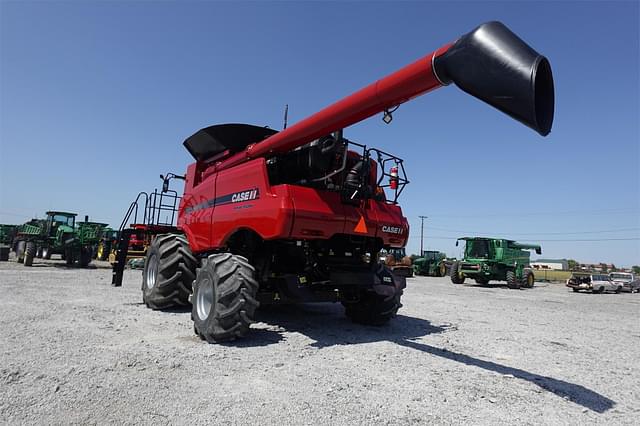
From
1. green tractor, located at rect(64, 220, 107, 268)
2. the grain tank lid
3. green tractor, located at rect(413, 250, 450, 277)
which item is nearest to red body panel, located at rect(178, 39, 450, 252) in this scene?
the grain tank lid

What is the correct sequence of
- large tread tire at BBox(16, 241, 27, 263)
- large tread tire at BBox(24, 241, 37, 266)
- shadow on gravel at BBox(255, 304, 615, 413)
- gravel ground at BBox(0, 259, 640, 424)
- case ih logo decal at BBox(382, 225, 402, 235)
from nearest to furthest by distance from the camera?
1. gravel ground at BBox(0, 259, 640, 424)
2. shadow on gravel at BBox(255, 304, 615, 413)
3. case ih logo decal at BBox(382, 225, 402, 235)
4. large tread tire at BBox(24, 241, 37, 266)
5. large tread tire at BBox(16, 241, 27, 263)

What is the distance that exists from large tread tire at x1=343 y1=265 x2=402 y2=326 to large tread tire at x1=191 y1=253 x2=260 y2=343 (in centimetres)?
229

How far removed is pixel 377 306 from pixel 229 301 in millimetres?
2686

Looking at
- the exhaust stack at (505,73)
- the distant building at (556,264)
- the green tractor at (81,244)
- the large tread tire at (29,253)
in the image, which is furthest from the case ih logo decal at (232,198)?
the distant building at (556,264)

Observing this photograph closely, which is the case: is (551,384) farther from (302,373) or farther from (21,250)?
(21,250)

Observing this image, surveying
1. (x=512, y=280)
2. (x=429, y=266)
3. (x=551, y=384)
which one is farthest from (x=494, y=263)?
(x=551, y=384)

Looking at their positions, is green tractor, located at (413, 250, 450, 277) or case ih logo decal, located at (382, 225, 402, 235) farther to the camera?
green tractor, located at (413, 250, 450, 277)

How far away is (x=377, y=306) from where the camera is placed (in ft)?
21.8

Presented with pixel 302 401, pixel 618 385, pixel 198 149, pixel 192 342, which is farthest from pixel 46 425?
pixel 198 149

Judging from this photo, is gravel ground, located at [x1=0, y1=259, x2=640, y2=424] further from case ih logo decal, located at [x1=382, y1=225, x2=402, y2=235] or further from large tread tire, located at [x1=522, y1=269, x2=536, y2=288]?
large tread tire, located at [x1=522, y1=269, x2=536, y2=288]

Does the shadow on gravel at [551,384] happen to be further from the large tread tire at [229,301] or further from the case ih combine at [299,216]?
the large tread tire at [229,301]

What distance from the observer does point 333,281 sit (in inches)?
229

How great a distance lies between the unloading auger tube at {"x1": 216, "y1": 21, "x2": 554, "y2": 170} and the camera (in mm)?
2953

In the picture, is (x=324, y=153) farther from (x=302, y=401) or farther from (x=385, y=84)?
(x=302, y=401)
